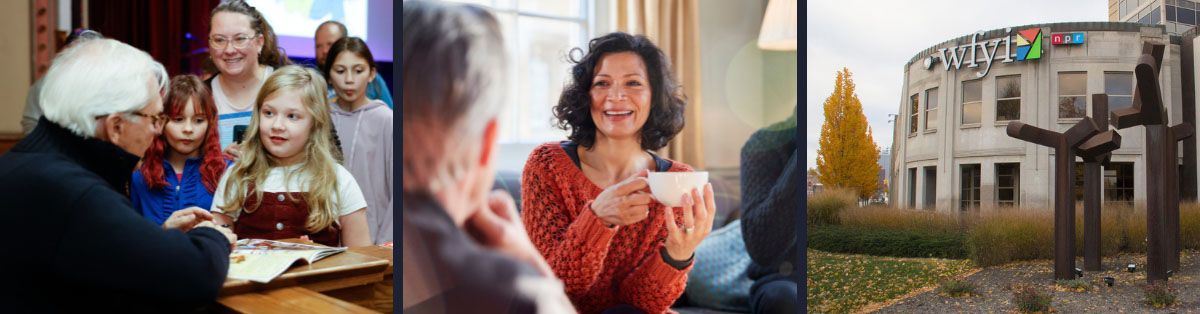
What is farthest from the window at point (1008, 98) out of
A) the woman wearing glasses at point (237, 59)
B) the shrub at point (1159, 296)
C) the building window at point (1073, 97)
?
the woman wearing glasses at point (237, 59)

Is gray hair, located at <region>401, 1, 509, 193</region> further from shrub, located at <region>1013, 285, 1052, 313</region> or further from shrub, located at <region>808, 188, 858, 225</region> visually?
shrub, located at <region>1013, 285, 1052, 313</region>

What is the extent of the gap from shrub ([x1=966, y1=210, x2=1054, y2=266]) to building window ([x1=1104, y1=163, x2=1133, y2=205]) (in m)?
0.25

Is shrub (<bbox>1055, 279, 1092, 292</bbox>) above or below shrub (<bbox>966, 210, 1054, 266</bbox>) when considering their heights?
below

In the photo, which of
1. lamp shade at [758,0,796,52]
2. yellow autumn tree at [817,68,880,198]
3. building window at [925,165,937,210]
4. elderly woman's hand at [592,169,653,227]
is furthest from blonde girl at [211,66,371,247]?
building window at [925,165,937,210]

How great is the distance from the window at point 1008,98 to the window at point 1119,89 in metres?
0.33

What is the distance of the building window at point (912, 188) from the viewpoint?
3.70 m

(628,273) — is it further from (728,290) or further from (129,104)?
(129,104)

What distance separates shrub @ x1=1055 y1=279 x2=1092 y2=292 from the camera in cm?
343

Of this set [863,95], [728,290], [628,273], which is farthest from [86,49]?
[863,95]

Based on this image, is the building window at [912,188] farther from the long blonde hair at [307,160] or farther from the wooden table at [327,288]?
the long blonde hair at [307,160]

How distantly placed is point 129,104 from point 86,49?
26cm

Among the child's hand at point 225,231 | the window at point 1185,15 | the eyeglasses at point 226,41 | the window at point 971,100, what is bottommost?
the child's hand at point 225,231

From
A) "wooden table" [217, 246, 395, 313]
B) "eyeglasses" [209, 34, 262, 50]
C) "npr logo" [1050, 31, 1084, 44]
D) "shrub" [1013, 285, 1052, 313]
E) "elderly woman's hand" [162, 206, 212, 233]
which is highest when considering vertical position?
"npr logo" [1050, 31, 1084, 44]

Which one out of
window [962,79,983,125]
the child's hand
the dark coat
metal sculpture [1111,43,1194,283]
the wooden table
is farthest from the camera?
window [962,79,983,125]
